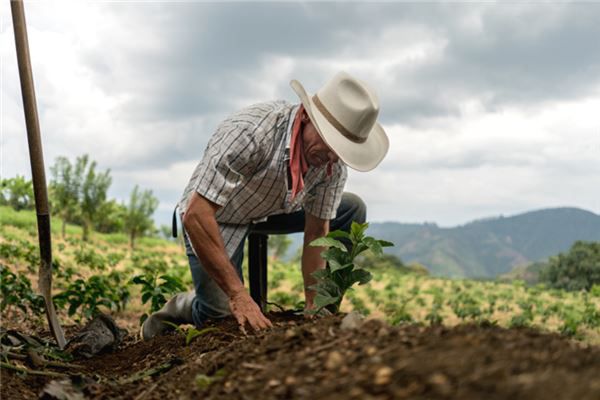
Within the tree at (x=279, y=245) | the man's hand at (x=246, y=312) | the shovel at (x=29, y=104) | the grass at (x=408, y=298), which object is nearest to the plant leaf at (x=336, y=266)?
the man's hand at (x=246, y=312)

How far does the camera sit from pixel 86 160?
15.9 metres

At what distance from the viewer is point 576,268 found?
2580 cm

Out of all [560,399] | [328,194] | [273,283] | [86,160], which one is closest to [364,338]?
[560,399]

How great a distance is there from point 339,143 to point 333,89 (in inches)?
13.3

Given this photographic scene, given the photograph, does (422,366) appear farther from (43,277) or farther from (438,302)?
(438,302)

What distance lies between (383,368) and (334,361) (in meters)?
0.22

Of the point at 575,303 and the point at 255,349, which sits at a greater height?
the point at 255,349

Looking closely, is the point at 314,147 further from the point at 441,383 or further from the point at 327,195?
the point at 441,383

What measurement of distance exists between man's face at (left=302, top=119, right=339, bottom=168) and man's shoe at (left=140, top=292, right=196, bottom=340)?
155 centimetres

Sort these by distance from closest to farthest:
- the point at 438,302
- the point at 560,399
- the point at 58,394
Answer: the point at 560,399 < the point at 58,394 < the point at 438,302

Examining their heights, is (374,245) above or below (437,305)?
above

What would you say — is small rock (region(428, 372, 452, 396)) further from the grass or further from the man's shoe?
the grass

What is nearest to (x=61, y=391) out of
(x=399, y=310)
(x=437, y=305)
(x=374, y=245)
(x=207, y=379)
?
(x=207, y=379)

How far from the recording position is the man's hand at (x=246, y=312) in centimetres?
304
